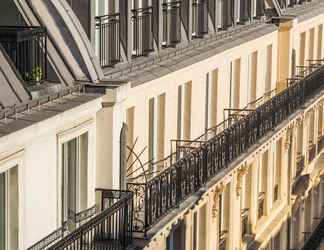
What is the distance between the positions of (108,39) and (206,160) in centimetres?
556

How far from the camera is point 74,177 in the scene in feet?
87.8

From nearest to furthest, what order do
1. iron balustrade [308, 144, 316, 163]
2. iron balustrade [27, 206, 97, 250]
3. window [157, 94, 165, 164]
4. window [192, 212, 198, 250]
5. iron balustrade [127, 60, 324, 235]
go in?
iron balustrade [27, 206, 97, 250]
iron balustrade [127, 60, 324, 235]
window [157, 94, 165, 164]
window [192, 212, 198, 250]
iron balustrade [308, 144, 316, 163]

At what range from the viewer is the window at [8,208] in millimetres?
23225

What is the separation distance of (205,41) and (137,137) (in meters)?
8.64

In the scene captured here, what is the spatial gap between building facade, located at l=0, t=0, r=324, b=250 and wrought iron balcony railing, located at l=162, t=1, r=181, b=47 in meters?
0.05

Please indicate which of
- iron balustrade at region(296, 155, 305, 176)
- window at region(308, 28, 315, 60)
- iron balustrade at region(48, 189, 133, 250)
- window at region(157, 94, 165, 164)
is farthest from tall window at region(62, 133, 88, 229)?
window at region(308, 28, 315, 60)

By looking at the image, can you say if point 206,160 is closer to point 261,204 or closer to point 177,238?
point 177,238

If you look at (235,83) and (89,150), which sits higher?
(89,150)

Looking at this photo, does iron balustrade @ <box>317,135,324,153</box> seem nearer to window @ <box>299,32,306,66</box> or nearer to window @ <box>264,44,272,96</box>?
window @ <box>299,32,306,66</box>

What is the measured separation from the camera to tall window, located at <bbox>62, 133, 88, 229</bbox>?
2609 centimetres

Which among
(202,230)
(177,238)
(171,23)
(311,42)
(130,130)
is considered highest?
(171,23)

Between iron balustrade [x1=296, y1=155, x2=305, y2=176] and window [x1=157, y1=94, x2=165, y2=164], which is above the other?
window [x1=157, y1=94, x2=165, y2=164]

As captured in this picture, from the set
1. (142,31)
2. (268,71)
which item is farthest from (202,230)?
(268,71)

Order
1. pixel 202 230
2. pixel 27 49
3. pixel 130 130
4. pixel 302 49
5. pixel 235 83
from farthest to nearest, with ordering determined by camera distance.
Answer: pixel 302 49
pixel 235 83
pixel 202 230
pixel 130 130
pixel 27 49
